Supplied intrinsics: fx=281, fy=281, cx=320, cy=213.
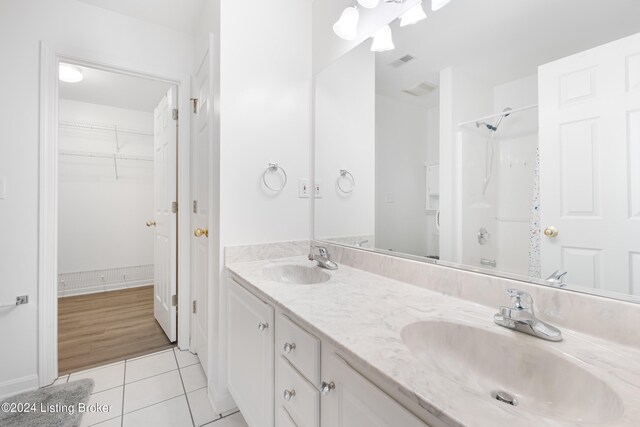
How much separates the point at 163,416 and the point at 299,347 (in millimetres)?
1203

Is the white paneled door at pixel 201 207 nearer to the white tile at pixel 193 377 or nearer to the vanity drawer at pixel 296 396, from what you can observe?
the white tile at pixel 193 377

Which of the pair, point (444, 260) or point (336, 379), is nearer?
point (336, 379)

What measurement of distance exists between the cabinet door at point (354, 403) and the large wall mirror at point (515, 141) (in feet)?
1.93

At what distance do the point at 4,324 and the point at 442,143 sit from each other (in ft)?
8.41

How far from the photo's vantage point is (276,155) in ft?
5.60

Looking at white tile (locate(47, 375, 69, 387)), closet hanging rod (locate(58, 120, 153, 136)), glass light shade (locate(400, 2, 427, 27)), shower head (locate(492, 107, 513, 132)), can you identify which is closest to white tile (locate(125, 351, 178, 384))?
white tile (locate(47, 375, 69, 387))

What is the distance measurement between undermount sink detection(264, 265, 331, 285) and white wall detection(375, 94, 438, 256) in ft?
1.23

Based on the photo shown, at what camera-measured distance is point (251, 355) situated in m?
1.20

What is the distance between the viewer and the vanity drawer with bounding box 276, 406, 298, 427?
0.92 metres

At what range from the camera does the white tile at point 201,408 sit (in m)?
1.49

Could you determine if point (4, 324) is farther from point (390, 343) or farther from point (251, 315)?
point (390, 343)

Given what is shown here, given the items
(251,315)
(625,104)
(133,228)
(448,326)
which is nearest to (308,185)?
(251,315)

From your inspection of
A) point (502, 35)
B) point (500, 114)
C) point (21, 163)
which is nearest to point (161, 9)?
point (21, 163)

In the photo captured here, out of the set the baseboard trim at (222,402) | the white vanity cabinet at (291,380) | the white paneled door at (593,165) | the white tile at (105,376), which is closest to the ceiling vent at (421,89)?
the white paneled door at (593,165)
